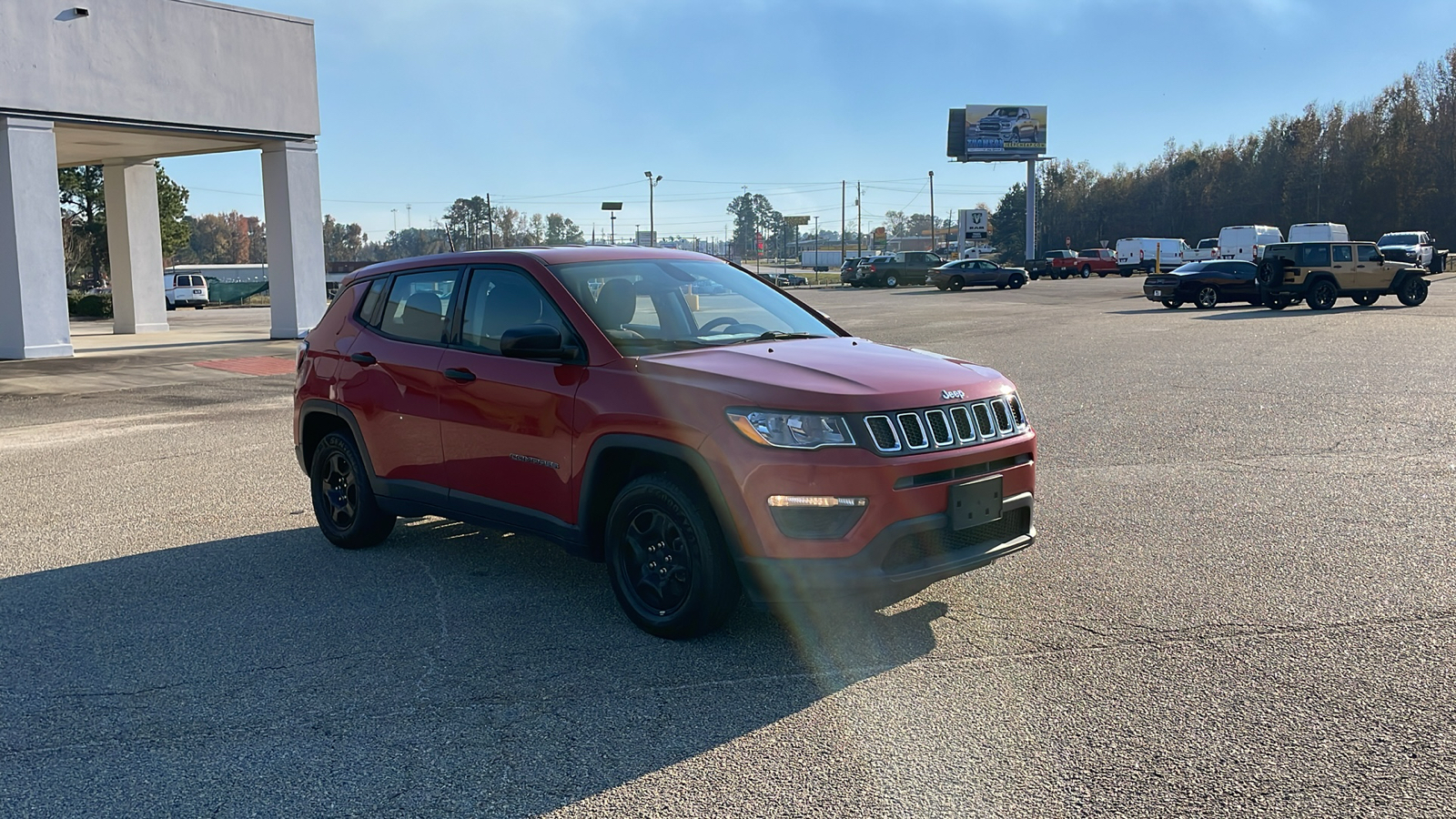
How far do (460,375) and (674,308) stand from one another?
113cm

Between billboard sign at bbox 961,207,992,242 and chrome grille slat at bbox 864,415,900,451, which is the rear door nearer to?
chrome grille slat at bbox 864,415,900,451

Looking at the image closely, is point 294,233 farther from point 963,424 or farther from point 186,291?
point 186,291

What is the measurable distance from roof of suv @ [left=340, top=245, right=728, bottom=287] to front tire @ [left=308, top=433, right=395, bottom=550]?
1139mm

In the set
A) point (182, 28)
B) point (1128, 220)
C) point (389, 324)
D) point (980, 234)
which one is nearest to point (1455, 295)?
point (182, 28)

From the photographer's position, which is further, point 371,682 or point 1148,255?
point 1148,255

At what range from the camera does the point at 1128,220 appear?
118m

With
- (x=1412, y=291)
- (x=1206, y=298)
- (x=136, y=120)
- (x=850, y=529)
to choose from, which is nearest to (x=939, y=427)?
(x=850, y=529)

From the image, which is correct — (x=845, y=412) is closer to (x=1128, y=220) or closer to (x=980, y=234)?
(x=980, y=234)

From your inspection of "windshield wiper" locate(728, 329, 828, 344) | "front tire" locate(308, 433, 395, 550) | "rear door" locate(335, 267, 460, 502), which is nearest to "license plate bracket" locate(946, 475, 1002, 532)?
"windshield wiper" locate(728, 329, 828, 344)

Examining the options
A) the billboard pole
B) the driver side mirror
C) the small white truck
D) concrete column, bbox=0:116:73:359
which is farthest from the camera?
the small white truck

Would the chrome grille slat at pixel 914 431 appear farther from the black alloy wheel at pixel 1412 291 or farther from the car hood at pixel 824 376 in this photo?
the black alloy wheel at pixel 1412 291

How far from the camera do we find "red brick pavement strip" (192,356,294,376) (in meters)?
18.6

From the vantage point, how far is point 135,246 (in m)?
27.5

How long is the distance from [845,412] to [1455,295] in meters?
36.9
